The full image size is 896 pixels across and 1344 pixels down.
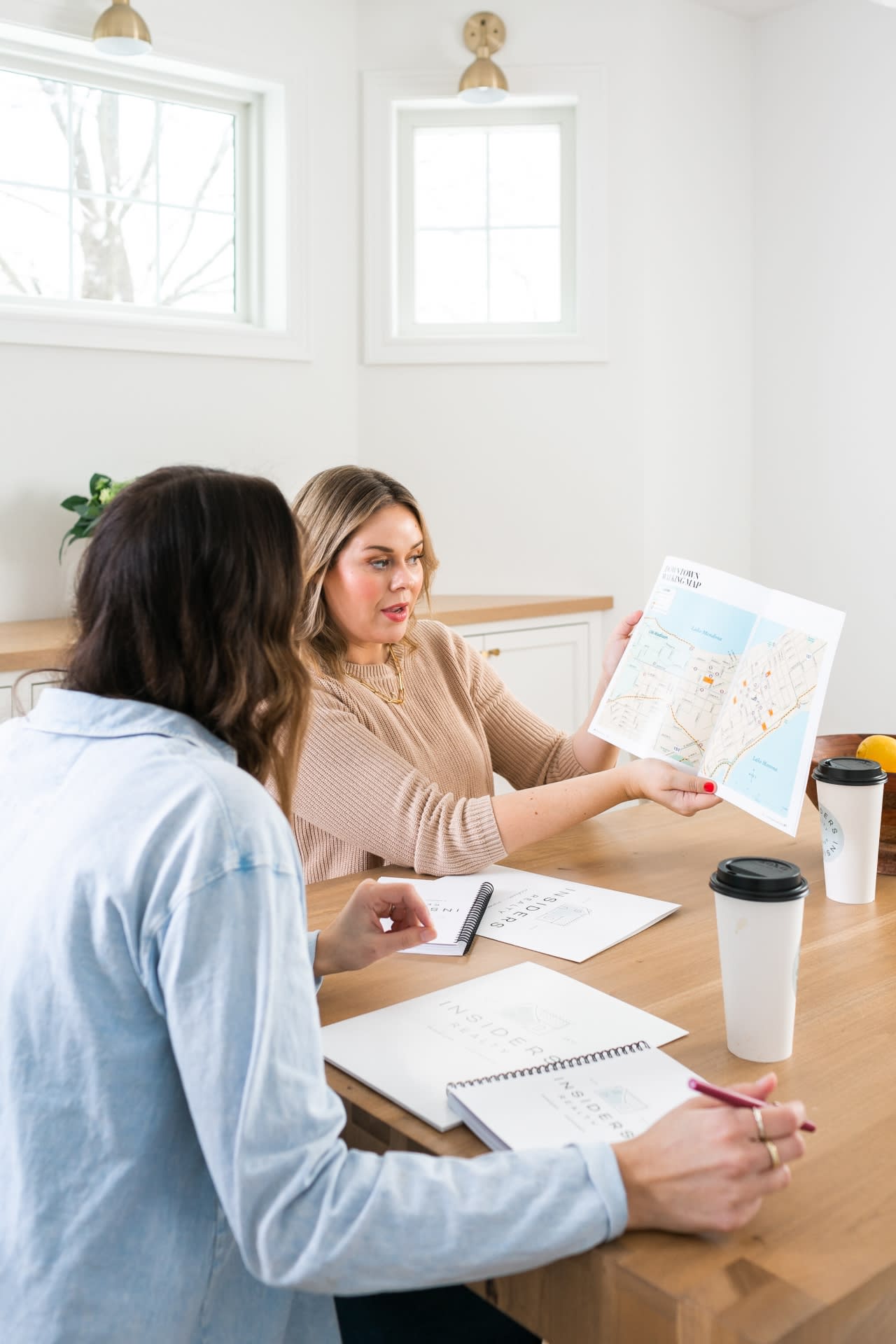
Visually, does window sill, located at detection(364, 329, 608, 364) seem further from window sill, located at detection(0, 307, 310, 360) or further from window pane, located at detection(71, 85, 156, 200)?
window pane, located at detection(71, 85, 156, 200)

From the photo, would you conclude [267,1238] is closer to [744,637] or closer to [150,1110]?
A: [150,1110]

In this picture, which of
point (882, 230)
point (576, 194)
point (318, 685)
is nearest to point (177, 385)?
point (576, 194)

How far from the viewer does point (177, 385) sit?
132 inches

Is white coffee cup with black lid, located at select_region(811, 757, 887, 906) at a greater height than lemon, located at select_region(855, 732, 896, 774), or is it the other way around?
lemon, located at select_region(855, 732, 896, 774)

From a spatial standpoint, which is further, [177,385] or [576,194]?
[576,194]

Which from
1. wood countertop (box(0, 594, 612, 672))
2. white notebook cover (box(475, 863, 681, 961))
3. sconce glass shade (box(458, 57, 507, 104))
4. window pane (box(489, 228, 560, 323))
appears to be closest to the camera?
white notebook cover (box(475, 863, 681, 961))

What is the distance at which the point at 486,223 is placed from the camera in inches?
149

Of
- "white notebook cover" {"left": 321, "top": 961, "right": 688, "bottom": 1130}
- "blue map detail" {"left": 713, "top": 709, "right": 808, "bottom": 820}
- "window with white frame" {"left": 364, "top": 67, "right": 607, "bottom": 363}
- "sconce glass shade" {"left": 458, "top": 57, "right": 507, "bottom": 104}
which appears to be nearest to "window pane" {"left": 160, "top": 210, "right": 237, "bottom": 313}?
"window with white frame" {"left": 364, "top": 67, "right": 607, "bottom": 363}

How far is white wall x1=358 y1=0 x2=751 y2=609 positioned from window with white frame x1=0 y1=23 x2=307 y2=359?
1.24 ft

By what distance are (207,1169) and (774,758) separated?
2.65 feet

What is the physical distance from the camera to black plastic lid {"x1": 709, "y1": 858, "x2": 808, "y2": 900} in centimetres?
101

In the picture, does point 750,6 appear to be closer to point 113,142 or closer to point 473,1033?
point 113,142

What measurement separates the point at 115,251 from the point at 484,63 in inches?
45.6

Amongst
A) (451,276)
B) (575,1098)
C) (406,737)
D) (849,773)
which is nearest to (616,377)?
(451,276)
